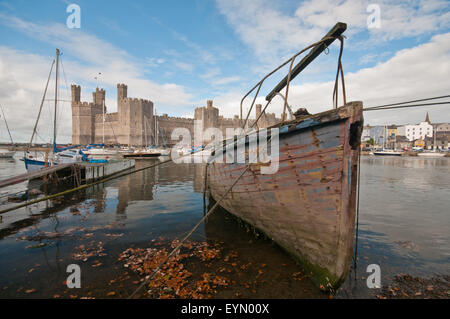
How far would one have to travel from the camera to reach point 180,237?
6477 mm

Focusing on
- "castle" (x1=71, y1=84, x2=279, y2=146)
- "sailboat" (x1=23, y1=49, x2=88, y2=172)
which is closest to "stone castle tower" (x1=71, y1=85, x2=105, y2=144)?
"castle" (x1=71, y1=84, x2=279, y2=146)

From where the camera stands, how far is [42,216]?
8289 mm

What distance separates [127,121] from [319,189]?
250 ft

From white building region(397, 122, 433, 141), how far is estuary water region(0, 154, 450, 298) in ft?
401

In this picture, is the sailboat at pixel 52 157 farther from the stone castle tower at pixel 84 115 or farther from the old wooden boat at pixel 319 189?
the stone castle tower at pixel 84 115

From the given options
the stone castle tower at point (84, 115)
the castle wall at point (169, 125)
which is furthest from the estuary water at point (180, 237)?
the stone castle tower at point (84, 115)

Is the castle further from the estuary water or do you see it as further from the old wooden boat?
the old wooden boat

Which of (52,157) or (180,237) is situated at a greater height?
(52,157)

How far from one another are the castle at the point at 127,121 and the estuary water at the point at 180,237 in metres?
63.4

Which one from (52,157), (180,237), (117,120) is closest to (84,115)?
(117,120)

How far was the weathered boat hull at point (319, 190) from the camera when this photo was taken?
140 inches

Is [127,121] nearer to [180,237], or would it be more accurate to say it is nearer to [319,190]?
[180,237]
